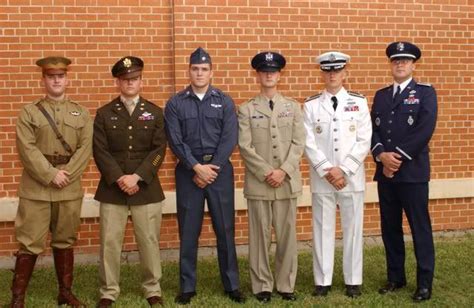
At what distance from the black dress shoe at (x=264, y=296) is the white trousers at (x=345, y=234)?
47 centimetres

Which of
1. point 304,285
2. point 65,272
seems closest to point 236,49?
point 304,285

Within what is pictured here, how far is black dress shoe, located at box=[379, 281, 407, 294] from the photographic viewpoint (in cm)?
548

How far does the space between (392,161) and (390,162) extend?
0.07 ft

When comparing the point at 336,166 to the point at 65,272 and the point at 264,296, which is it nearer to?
the point at 264,296

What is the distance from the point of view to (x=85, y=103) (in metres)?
6.53

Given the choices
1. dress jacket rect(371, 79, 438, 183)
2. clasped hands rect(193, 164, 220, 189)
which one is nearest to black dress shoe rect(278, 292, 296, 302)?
clasped hands rect(193, 164, 220, 189)

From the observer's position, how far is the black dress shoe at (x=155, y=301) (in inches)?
203

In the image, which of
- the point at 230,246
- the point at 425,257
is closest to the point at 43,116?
the point at 230,246

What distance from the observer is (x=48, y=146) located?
5012 millimetres

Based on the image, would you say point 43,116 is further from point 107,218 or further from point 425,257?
point 425,257

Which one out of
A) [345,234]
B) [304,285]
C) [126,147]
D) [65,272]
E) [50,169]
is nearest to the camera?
[50,169]

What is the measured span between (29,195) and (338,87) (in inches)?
110

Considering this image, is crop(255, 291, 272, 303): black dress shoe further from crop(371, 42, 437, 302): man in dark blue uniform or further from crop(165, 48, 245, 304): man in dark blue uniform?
crop(371, 42, 437, 302): man in dark blue uniform

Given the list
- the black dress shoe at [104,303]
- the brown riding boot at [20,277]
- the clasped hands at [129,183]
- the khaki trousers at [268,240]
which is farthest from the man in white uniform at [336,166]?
the brown riding boot at [20,277]
